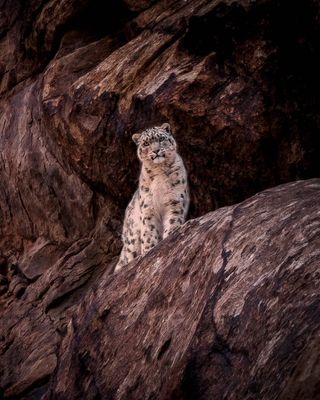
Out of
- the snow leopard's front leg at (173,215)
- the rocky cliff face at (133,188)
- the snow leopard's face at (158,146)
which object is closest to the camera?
the rocky cliff face at (133,188)

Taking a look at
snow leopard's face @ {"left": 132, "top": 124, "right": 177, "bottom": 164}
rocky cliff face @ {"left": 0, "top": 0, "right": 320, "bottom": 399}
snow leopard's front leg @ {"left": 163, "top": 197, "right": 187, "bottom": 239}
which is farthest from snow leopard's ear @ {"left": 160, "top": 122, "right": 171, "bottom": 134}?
snow leopard's front leg @ {"left": 163, "top": 197, "right": 187, "bottom": 239}

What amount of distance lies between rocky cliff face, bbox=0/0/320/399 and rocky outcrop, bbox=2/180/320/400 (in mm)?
25

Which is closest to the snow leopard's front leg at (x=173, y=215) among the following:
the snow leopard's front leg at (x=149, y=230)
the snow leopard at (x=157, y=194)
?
the snow leopard at (x=157, y=194)

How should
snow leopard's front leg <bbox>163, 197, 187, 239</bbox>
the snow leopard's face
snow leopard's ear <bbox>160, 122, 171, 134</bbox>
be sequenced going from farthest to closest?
snow leopard's ear <bbox>160, 122, 171, 134</bbox> < the snow leopard's face < snow leopard's front leg <bbox>163, 197, 187, 239</bbox>

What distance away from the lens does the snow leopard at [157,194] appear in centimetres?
1204

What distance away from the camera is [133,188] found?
15.5m

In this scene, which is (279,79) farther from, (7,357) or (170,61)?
(7,357)

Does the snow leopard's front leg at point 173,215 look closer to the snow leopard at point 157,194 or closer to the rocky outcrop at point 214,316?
the snow leopard at point 157,194

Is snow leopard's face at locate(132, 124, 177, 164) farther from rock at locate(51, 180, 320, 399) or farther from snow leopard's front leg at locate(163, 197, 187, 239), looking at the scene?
rock at locate(51, 180, 320, 399)

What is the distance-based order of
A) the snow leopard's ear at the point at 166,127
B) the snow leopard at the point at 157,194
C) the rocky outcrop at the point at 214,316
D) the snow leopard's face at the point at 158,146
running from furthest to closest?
the snow leopard's ear at the point at 166,127 → the snow leopard's face at the point at 158,146 → the snow leopard at the point at 157,194 → the rocky outcrop at the point at 214,316

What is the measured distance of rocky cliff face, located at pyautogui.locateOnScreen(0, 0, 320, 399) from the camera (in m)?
7.91

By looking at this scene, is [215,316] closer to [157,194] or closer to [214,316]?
[214,316]

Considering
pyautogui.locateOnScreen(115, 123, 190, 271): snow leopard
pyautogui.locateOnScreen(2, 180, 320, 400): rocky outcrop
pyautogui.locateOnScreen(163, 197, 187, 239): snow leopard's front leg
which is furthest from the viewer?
pyautogui.locateOnScreen(115, 123, 190, 271): snow leopard

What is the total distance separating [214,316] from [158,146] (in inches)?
189
